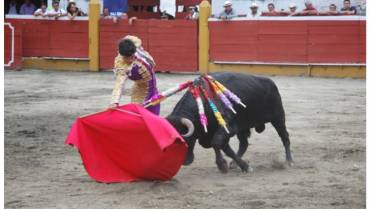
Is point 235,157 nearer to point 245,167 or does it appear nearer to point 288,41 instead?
point 245,167

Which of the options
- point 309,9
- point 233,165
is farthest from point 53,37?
point 233,165

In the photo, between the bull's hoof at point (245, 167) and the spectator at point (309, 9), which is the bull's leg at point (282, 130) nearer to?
the bull's hoof at point (245, 167)

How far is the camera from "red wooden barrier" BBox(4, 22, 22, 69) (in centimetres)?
1512

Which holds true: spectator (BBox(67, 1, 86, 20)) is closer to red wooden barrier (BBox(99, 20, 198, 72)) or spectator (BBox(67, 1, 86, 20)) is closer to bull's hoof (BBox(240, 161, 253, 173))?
red wooden barrier (BBox(99, 20, 198, 72))

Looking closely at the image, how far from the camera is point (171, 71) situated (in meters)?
14.5

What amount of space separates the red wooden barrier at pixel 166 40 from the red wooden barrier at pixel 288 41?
1.20 ft

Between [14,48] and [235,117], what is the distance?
10253mm

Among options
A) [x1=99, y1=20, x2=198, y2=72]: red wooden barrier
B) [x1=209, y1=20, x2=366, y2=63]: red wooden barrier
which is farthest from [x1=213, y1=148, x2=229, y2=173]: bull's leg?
[x1=99, y1=20, x2=198, y2=72]: red wooden barrier

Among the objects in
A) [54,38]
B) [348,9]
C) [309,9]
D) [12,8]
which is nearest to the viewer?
[348,9]

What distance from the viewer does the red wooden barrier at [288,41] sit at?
525 inches

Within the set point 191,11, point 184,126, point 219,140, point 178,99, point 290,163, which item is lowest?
point 178,99

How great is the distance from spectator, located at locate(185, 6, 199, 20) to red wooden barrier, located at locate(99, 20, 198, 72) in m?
0.27

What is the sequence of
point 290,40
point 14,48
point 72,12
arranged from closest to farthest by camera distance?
1. point 290,40
2. point 72,12
3. point 14,48

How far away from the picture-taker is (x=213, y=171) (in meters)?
5.61
